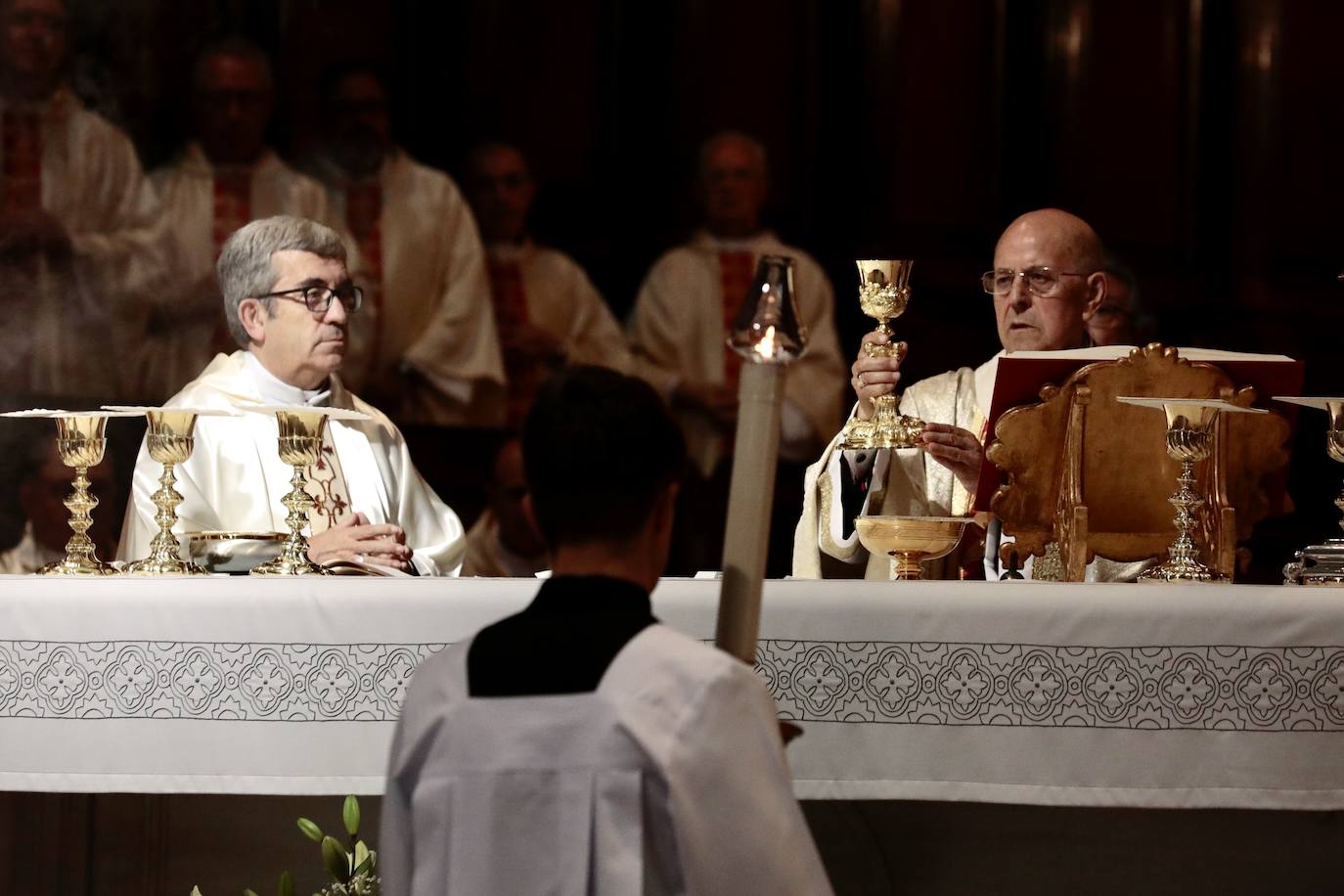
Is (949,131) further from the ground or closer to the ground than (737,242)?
further from the ground

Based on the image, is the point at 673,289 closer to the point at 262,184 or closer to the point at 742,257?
the point at 742,257

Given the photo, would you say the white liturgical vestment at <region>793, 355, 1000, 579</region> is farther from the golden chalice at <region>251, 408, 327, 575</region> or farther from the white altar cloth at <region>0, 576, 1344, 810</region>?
the golden chalice at <region>251, 408, 327, 575</region>

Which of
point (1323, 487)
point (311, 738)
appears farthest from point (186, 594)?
point (1323, 487)

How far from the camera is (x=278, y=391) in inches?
199

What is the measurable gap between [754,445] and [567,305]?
713cm

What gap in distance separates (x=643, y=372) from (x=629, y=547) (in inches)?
279

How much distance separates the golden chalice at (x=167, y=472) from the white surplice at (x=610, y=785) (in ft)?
6.72

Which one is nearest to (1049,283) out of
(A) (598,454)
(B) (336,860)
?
(B) (336,860)

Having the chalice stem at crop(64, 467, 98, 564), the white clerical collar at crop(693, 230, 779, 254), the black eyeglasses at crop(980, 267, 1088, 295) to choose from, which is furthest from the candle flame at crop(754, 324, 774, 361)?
the white clerical collar at crop(693, 230, 779, 254)

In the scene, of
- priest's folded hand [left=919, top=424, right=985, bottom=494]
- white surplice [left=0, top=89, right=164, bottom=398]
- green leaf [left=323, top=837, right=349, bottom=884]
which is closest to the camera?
green leaf [left=323, top=837, right=349, bottom=884]

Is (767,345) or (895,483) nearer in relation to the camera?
(767,345)

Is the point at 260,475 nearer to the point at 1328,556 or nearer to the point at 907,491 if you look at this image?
the point at 907,491

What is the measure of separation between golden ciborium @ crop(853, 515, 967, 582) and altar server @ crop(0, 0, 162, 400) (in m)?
5.05

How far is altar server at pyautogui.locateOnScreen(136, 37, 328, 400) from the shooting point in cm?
839
